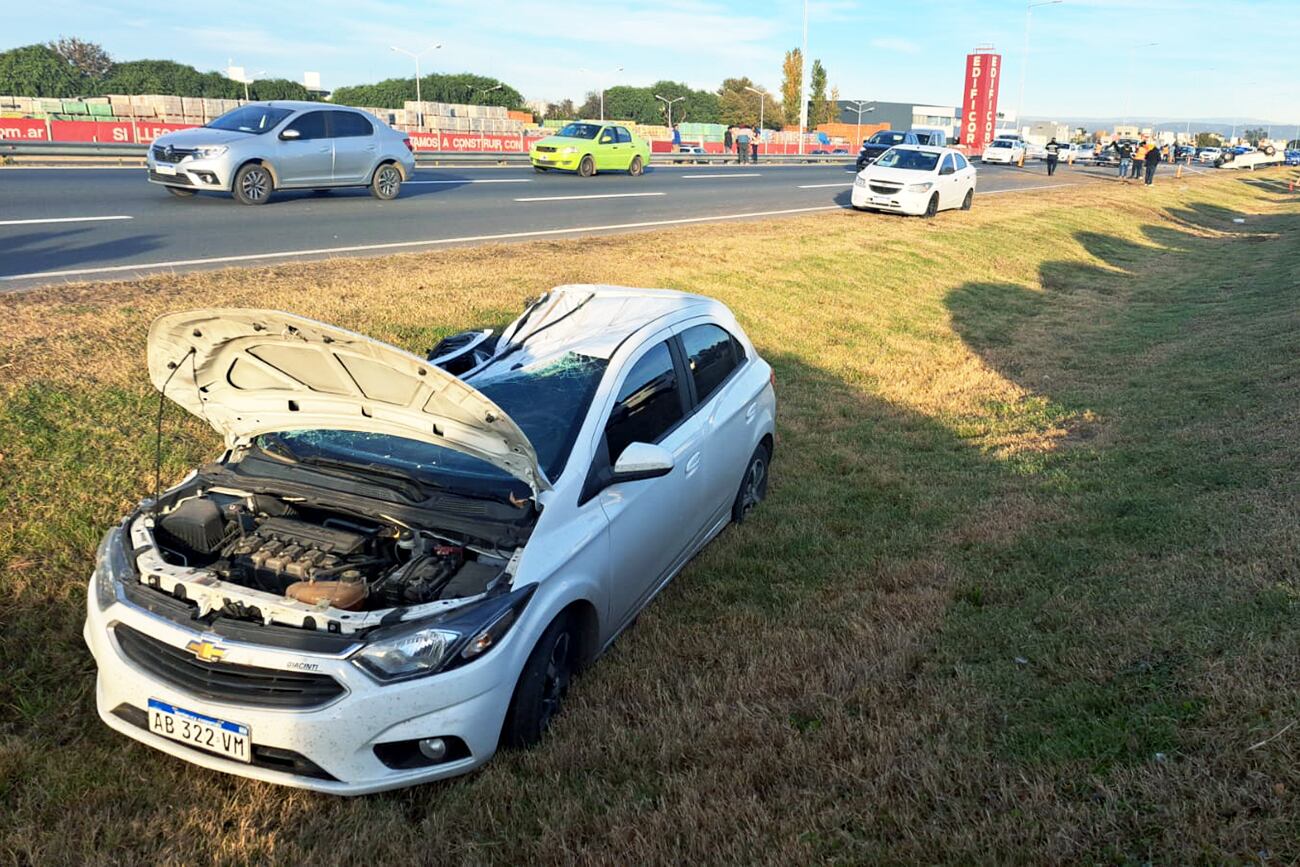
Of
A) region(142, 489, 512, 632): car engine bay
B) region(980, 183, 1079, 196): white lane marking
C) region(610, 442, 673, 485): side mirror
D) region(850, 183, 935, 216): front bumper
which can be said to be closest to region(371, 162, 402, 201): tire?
region(850, 183, 935, 216): front bumper

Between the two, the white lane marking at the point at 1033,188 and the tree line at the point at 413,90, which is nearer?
the white lane marking at the point at 1033,188

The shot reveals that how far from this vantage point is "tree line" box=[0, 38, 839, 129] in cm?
7062

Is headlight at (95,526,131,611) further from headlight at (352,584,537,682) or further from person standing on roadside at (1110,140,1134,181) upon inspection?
person standing on roadside at (1110,140,1134,181)

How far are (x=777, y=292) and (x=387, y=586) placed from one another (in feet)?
35.2

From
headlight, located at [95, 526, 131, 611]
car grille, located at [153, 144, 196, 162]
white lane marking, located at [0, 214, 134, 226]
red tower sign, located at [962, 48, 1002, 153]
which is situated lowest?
headlight, located at [95, 526, 131, 611]

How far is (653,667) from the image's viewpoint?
439 cm

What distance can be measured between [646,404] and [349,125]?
15.0 metres

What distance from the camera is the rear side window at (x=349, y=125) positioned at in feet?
56.7

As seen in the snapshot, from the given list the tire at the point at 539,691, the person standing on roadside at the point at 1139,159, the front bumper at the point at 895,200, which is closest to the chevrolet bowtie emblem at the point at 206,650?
the tire at the point at 539,691

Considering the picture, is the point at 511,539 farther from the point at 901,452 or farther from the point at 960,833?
the point at 901,452

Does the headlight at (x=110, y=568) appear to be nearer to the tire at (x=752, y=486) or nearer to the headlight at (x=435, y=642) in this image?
the headlight at (x=435, y=642)

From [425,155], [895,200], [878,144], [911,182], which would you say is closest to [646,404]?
→ [895,200]

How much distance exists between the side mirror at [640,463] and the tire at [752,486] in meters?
1.88

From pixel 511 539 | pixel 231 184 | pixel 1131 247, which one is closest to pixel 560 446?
pixel 511 539
